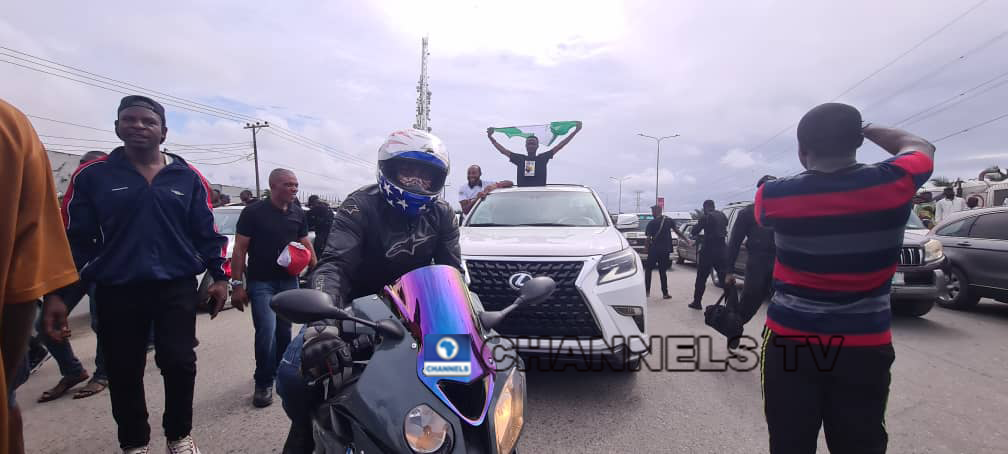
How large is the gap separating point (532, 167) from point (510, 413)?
18.4 feet

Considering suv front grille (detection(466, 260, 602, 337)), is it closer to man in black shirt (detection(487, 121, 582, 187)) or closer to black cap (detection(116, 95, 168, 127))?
black cap (detection(116, 95, 168, 127))

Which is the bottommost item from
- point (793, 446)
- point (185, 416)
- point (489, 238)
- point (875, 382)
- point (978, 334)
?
point (978, 334)

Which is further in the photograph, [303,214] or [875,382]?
[303,214]

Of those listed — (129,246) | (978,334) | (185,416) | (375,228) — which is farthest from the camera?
(978,334)

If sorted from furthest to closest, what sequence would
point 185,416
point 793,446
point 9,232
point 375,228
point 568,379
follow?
point 568,379, point 185,416, point 375,228, point 793,446, point 9,232

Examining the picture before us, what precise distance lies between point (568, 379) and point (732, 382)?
1461 mm

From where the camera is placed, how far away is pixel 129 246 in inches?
92.7

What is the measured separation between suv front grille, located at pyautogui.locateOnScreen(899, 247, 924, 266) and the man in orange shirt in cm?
790

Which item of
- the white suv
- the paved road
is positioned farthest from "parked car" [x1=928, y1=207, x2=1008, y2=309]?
the white suv

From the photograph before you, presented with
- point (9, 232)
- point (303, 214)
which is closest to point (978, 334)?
point (303, 214)

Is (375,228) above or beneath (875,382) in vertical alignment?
above

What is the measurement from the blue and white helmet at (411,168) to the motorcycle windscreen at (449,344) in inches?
25.5

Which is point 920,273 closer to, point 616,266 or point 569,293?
point 616,266

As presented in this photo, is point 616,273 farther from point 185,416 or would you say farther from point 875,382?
point 185,416
